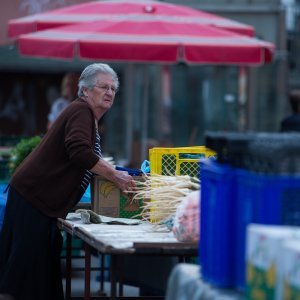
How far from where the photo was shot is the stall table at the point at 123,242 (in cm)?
424

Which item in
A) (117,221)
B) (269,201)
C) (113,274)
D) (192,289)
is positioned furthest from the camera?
(117,221)

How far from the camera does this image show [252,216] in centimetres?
335

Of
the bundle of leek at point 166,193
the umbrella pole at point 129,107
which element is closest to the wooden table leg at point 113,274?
the bundle of leek at point 166,193

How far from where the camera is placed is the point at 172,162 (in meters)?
5.57

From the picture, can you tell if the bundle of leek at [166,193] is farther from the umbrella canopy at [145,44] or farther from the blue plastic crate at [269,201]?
the umbrella canopy at [145,44]

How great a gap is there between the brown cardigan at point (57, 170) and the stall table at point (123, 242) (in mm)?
336

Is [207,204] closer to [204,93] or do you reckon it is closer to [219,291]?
[219,291]

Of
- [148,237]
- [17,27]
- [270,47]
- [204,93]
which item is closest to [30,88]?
[204,93]

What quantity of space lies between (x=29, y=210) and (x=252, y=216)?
2608mm

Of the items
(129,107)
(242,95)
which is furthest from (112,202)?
(242,95)

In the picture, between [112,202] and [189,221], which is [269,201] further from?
[112,202]

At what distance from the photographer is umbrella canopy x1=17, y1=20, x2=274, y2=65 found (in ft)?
29.1

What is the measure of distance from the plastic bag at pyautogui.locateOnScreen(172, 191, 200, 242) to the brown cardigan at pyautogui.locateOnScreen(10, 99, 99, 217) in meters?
1.26

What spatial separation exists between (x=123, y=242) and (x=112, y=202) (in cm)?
136
